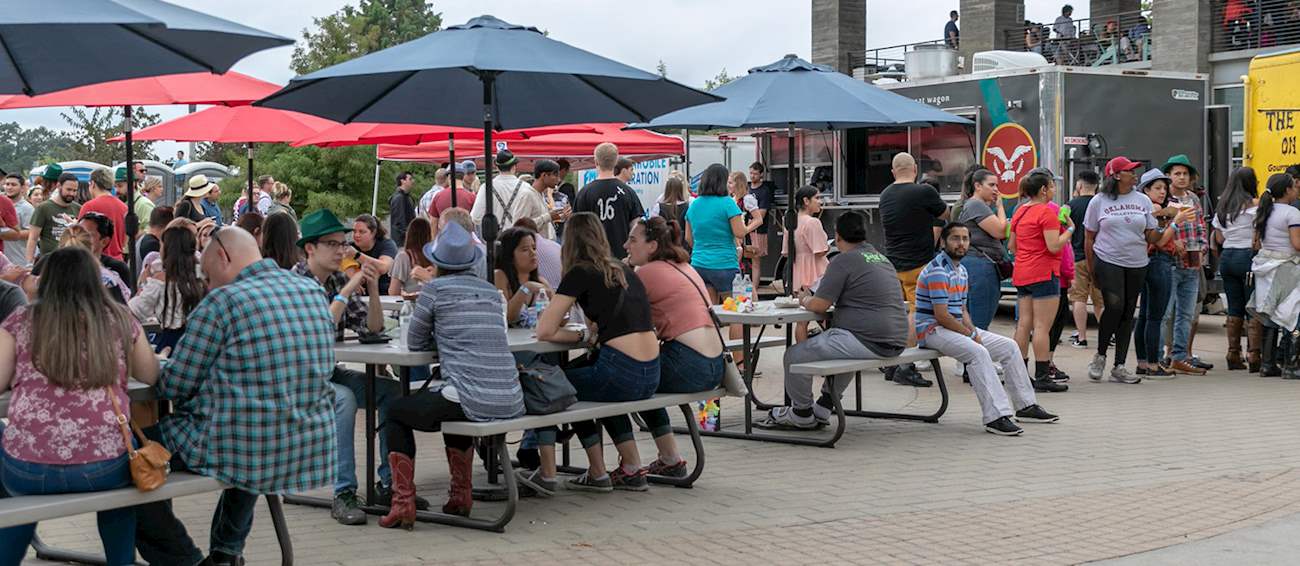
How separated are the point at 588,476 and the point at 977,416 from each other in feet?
12.3

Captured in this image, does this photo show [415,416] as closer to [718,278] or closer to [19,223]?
[718,278]

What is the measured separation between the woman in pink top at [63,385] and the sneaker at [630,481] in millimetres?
3101

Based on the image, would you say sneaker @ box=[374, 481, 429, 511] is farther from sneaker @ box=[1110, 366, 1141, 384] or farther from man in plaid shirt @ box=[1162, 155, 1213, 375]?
man in plaid shirt @ box=[1162, 155, 1213, 375]

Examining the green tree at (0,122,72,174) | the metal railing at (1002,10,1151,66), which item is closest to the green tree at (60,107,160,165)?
the metal railing at (1002,10,1151,66)

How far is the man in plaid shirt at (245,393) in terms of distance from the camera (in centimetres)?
535

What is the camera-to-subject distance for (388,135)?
12.8 metres

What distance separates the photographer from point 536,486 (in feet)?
24.6

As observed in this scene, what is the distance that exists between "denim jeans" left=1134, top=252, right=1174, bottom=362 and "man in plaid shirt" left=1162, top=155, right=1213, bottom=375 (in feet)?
0.41

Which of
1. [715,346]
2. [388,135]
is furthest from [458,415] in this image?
[388,135]

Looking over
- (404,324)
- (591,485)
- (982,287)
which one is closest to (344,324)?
(404,324)

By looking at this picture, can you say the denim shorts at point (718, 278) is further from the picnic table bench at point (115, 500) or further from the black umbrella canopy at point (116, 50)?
the picnic table bench at point (115, 500)

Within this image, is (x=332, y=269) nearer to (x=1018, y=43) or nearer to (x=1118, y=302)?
(x=1118, y=302)

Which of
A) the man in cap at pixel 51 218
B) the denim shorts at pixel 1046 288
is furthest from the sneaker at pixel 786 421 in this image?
the man in cap at pixel 51 218

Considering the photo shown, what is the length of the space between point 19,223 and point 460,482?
10.5 m
